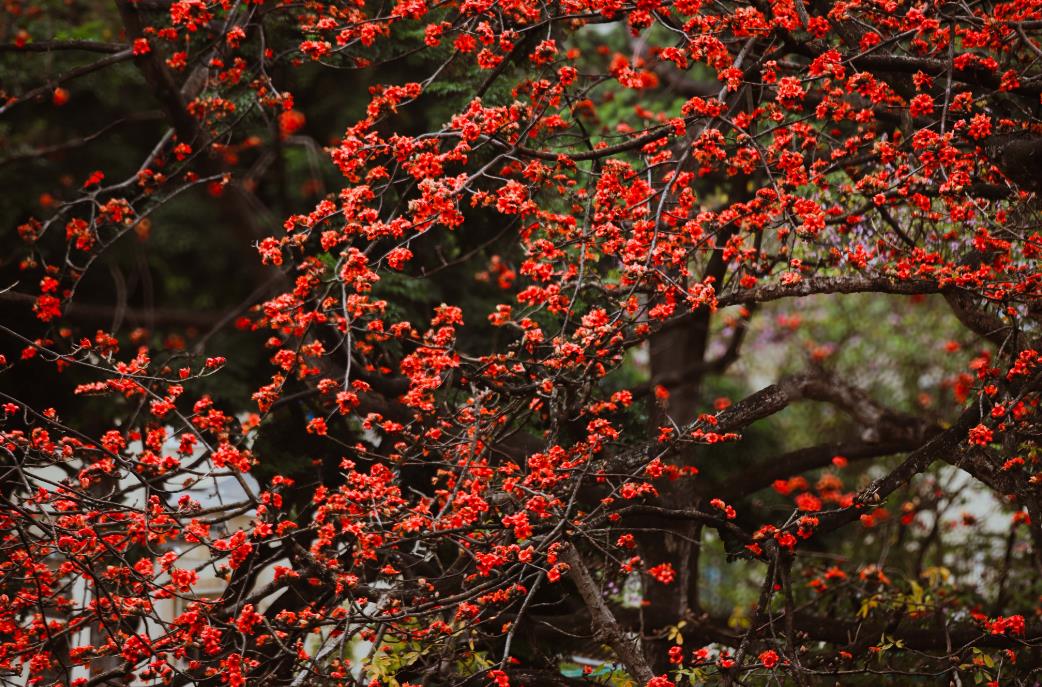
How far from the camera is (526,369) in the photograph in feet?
20.6

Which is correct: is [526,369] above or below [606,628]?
above

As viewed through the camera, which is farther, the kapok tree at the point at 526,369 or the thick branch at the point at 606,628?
the thick branch at the point at 606,628

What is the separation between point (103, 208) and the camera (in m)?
7.23

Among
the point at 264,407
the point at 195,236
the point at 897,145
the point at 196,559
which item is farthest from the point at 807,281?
the point at 195,236

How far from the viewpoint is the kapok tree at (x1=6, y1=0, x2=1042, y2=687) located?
5.73 meters

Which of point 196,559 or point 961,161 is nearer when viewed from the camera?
point 961,161

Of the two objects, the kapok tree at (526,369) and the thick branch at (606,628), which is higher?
the kapok tree at (526,369)

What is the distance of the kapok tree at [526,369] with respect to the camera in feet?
18.8

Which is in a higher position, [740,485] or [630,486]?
[740,485]

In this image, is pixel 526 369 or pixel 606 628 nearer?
pixel 606 628

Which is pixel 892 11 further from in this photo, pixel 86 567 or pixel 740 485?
pixel 86 567

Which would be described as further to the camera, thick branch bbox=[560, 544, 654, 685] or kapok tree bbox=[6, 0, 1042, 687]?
thick branch bbox=[560, 544, 654, 685]

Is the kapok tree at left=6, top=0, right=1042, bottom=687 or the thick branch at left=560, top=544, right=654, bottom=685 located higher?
the kapok tree at left=6, top=0, right=1042, bottom=687

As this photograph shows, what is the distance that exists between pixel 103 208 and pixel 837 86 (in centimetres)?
465
